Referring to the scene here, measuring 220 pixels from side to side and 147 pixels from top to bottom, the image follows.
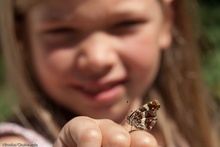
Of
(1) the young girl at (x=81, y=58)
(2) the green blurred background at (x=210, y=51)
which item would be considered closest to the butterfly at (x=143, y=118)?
(1) the young girl at (x=81, y=58)

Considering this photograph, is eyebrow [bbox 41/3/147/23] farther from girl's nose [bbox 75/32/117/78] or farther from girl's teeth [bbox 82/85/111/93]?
girl's teeth [bbox 82/85/111/93]

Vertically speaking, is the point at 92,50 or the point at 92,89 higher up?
the point at 92,50

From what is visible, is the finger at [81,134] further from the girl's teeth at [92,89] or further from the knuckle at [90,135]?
the girl's teeth at [92,89]

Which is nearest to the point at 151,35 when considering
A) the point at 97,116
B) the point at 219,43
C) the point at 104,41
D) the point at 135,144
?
the point at 104,41

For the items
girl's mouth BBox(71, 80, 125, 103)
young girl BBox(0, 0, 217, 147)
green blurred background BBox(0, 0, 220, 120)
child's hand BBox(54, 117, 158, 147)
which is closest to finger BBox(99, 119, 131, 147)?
child's hand BBox(54, 117, 158, 147)

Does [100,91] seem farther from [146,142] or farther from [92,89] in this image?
[146,142]

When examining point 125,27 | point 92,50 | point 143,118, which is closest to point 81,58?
point 92,50

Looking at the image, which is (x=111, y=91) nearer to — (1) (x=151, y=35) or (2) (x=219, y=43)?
(1) (x=151, y=35)
